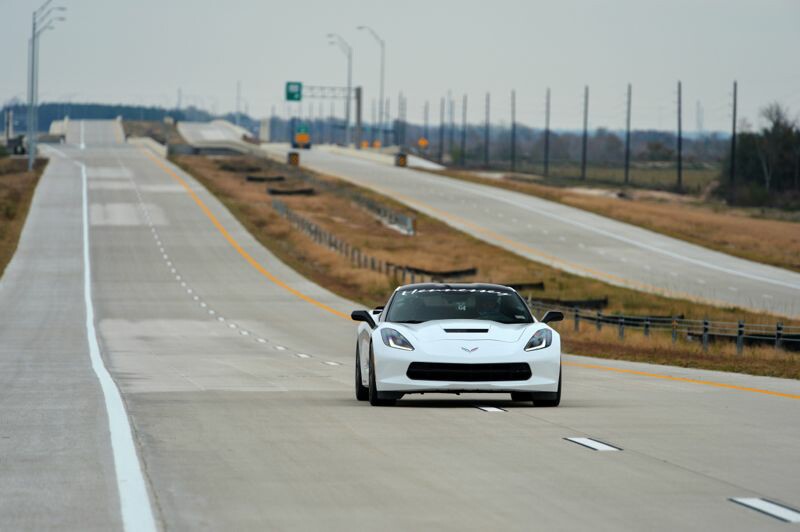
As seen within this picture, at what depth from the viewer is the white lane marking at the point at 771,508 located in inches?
360

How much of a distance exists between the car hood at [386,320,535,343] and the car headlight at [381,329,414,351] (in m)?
0.09

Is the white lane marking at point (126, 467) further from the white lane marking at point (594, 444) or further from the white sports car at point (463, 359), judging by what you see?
the white lane marking at point (594, 444)

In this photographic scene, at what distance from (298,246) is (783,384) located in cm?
5871

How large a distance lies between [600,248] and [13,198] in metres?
38.9

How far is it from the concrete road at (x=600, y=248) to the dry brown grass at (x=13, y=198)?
24.2m

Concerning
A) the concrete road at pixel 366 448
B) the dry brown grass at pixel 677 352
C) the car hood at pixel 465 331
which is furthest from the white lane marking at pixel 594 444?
the dry brown grass at pixel 677 352

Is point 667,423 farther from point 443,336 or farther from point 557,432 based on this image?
point 443,336

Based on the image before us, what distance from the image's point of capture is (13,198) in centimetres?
9650

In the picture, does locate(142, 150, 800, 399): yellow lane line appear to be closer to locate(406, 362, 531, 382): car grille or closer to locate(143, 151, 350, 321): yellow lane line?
locate(143, 151, 350, 321): yellow lane line

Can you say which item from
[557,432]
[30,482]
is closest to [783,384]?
[557,432]

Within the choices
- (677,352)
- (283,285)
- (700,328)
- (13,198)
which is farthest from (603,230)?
(677,352)

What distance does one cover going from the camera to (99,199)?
9981cm

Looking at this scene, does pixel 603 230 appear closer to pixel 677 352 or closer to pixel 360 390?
pixel 677 352

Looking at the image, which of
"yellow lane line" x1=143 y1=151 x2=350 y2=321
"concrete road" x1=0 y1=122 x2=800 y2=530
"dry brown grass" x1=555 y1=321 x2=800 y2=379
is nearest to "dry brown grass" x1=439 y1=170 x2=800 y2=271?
"yellow lane line" x1=143 y1=151 x2=350 y2=321
